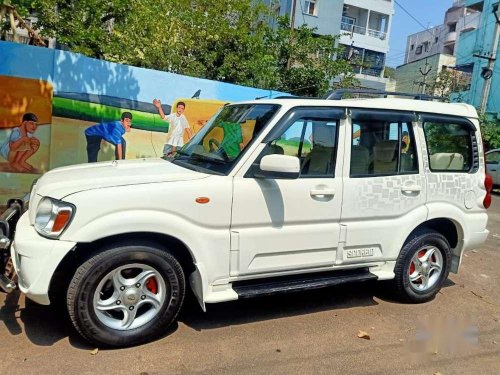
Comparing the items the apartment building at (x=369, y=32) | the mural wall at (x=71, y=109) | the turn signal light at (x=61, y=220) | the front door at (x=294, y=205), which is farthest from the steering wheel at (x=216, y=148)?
the apartment building at (x=369, y=32)

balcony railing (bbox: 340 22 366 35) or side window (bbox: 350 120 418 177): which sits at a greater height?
balcony railing (bbox: 340 22 366 35)

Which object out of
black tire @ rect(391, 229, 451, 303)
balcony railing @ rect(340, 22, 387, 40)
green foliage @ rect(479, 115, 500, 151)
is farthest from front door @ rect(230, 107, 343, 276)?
balcony railing @ rect(340, 22, 387, 40)

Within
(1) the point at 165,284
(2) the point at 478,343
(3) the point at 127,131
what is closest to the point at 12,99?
(3) the point at 127,131

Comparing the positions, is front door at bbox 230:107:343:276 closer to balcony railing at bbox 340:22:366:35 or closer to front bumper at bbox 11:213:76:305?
front bumper at bbox 11:213:76:305

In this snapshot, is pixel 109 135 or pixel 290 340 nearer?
pixel 290 340

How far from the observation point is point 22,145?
21.8 feet

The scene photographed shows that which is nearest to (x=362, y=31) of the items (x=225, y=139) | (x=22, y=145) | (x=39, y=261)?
(x=22, y=145)

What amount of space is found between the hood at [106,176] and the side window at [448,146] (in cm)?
240

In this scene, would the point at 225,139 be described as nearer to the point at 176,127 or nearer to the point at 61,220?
the point at 61,220

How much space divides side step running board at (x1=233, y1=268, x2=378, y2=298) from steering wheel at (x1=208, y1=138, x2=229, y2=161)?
1048mm

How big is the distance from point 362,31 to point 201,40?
27.6m

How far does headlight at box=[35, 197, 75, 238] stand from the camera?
292 cm

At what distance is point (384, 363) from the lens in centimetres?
324

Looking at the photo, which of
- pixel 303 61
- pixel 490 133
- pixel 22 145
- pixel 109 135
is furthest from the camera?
pixel 490 133
